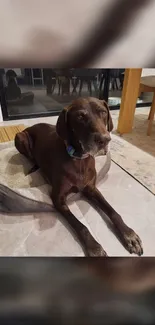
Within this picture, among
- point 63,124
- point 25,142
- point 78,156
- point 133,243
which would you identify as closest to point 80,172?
point 78,156

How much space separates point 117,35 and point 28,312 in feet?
1.07

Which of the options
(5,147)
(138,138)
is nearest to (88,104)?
(138,138)

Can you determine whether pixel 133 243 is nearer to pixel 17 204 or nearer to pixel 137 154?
pixel 17 204

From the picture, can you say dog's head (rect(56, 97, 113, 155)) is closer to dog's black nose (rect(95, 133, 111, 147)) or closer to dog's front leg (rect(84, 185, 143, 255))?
dog's black nose (rect(95, 133, 111, 147))

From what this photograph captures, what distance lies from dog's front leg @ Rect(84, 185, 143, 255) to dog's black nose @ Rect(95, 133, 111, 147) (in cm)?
25

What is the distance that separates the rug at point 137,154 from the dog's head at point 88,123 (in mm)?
282

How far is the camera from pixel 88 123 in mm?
612

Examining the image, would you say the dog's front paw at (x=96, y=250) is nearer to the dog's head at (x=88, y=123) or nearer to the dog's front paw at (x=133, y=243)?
the dog's front paw at (x=133, y=243)

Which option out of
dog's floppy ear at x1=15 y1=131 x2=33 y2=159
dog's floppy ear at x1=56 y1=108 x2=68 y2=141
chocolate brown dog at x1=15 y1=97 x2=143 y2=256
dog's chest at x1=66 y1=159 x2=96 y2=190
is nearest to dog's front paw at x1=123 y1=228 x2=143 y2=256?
chocolate brown dog at x1=15 y1=97 x2=143 y2=256

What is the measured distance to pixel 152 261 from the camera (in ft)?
1.25

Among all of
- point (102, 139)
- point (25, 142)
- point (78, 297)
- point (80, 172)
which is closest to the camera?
point (78, 297)

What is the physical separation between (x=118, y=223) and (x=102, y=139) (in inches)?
10.6

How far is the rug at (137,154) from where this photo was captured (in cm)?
94

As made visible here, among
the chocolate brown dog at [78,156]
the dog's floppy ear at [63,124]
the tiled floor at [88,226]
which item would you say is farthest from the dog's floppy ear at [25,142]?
the dog's floppy ear at [63,124]
